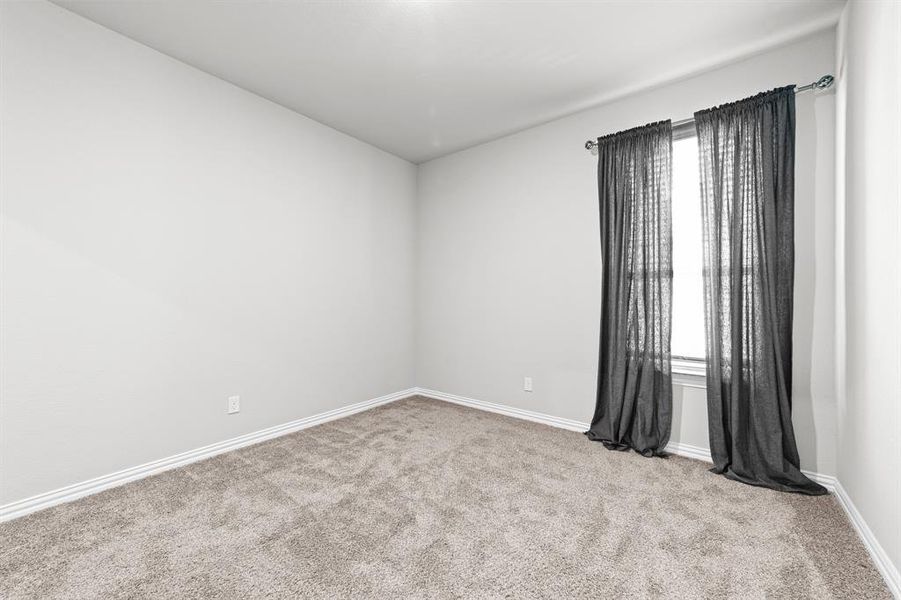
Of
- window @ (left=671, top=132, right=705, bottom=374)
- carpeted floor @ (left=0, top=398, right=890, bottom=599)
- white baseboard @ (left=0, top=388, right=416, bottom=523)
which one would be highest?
window @ (left=671, top=132, right=705, bottom=374)

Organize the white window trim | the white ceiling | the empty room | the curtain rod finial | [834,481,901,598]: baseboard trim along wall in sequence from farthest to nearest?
the white window trim < the curtain rod finial < the white ceiling < the empty room < [834,481,901,598]: baseboard trim along wall

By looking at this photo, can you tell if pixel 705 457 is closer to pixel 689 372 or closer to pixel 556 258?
pixel 689 372

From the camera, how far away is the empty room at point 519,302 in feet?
5.17

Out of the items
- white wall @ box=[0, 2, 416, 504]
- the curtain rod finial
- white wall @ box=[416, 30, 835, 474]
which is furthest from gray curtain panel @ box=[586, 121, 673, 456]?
white wall @ box=[0, 2, 416, 504]

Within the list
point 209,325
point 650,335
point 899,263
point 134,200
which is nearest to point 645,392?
point 650,335

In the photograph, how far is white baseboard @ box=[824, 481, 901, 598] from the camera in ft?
4.52

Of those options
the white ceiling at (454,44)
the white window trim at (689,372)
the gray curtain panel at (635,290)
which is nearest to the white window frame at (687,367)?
the white window trim at (689,372)

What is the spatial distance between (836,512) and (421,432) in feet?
7.87

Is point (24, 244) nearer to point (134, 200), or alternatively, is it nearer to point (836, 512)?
point (134, 200)

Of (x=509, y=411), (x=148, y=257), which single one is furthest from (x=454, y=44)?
(x=509, y=411)

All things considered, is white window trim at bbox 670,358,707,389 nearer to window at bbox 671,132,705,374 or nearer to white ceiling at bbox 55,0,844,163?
window at bbox 671,132,705,374

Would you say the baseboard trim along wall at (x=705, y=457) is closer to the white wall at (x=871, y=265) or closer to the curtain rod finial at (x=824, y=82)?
the white wall at (x=871, y=265)

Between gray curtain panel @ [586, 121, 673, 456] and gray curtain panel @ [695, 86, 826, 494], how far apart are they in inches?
10.6

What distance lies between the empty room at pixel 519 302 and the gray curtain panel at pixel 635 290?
2 centimetres
